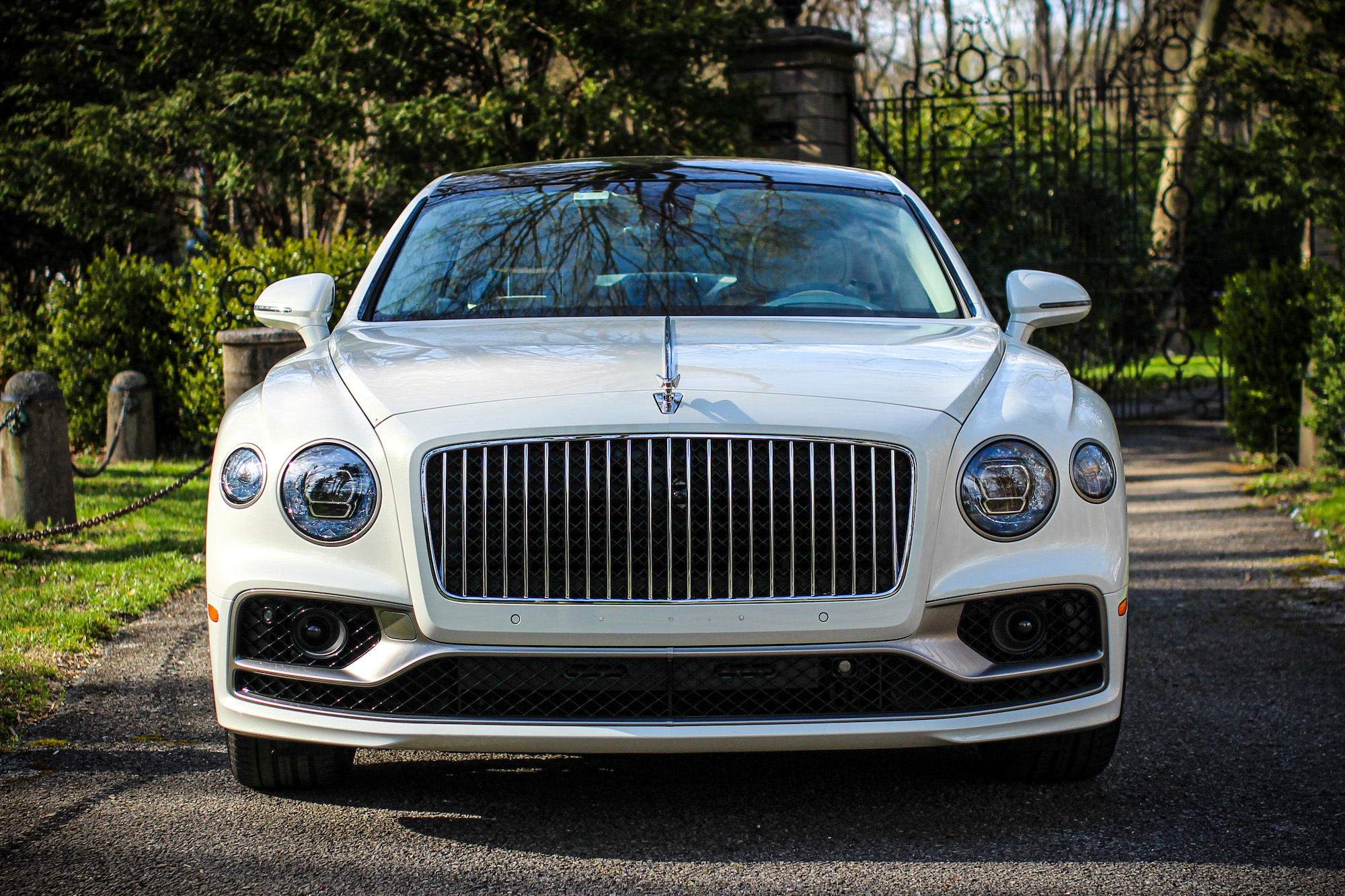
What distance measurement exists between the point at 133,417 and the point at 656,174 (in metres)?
6.28

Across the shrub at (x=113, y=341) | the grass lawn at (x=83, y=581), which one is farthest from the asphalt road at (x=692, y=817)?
the shrub at (x=113, y=341)

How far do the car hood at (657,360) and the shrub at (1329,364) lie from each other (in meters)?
5.11

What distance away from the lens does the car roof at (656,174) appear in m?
4.59

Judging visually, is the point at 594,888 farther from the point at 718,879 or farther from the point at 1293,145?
the point at 1293,145

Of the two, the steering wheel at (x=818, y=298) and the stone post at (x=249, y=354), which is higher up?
the steering wheel at (x=818, y=298)

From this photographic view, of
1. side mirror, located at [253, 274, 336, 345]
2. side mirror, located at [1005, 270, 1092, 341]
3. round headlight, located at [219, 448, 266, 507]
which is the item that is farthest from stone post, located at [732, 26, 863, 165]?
round headlight, located at [219, 448, 266, 507]

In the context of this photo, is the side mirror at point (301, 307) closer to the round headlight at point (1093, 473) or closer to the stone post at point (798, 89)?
the round headlight at point (1093, 473)

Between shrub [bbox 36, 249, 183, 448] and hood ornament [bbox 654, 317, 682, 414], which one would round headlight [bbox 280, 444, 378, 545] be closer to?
hood ornament [bbox 654, 317, 682, 414]

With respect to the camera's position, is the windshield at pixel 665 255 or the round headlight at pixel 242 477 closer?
the round headlight at pixel 242 477

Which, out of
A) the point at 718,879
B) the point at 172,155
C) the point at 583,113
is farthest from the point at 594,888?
the point at 172,155

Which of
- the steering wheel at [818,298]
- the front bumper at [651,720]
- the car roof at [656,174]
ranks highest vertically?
the car roof at [656,174]

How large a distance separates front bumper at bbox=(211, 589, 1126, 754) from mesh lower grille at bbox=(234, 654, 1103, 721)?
2 cm

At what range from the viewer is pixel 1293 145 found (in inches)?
340

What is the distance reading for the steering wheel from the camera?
4.00 meters
